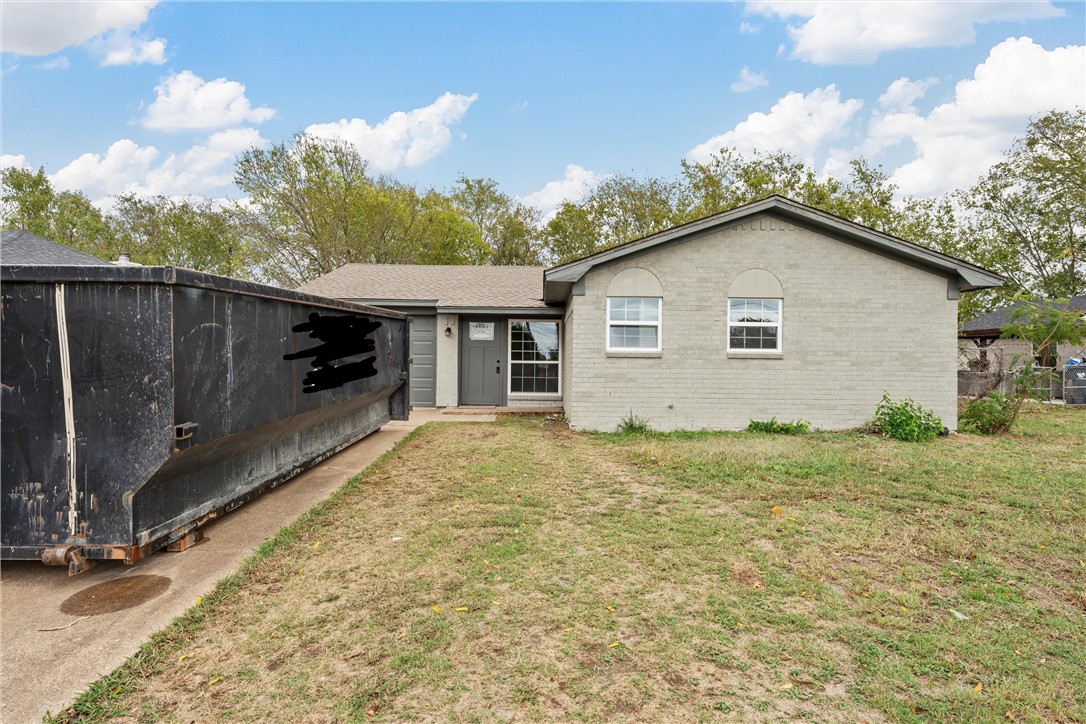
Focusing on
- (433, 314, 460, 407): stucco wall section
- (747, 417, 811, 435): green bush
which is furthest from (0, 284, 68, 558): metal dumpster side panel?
(433, 314, 460, 407): stucco wall section

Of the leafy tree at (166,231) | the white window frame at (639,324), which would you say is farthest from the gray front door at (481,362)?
the leafy tree at (166,231)

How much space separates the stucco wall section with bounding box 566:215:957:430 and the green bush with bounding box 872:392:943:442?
0.20 m

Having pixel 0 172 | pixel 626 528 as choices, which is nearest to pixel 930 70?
pixel 626 528

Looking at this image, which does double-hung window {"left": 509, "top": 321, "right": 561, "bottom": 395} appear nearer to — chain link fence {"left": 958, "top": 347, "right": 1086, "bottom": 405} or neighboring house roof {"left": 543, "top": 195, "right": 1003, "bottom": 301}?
neighboring house roof {"left": 543, "top": 195, "right": 1003, "bottom": 301}

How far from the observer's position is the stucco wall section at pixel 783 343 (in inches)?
362

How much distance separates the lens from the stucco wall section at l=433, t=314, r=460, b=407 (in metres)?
12.7

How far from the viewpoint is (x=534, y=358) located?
1293 centimetres

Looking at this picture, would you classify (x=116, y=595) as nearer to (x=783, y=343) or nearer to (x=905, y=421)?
(x=783, y=343)

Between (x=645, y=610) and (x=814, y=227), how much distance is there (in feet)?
27.9

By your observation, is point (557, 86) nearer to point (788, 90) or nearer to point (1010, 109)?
point (788, 90)

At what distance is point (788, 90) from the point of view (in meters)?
22.6

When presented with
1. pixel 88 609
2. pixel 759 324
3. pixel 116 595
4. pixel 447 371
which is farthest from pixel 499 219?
pixel 88 609

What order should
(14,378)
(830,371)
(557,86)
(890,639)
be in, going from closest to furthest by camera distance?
(890,639) → (14,378) → (830,371) → (557,86)

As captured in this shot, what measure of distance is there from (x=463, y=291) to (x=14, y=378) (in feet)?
34.6
